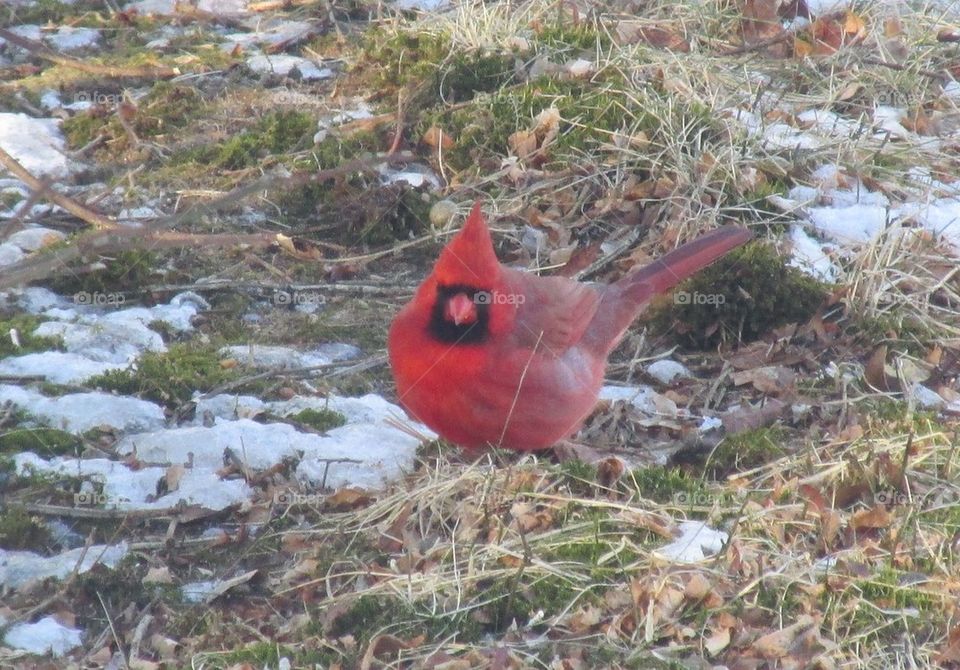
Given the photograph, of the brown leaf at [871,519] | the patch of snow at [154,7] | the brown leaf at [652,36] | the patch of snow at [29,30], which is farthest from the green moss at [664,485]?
the patch of snow at [154,7]

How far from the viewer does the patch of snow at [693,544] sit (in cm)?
312

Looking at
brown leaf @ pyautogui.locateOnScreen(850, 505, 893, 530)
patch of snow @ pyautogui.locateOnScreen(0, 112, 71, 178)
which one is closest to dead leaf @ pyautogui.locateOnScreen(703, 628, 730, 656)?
brown leaf @ pyautogui.locateOnScreen(850, 505, 893, 530)

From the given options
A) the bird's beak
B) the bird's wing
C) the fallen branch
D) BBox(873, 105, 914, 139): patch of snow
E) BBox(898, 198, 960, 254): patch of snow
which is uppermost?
the fallen branch

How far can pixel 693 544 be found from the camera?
3.20 m

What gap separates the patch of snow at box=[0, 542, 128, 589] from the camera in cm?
326

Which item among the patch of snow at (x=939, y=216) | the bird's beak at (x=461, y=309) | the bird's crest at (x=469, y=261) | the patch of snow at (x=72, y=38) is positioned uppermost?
the bird's crest at (x=469, y=261)

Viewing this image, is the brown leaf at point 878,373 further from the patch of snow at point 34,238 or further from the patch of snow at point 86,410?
the patch of snow at point 34,238

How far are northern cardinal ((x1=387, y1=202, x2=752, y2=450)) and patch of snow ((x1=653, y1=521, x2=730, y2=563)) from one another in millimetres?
592

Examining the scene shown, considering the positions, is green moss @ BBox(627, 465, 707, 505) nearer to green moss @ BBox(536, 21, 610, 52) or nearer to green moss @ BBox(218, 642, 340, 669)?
green moss @ BBox(218, 642, 340, 669)

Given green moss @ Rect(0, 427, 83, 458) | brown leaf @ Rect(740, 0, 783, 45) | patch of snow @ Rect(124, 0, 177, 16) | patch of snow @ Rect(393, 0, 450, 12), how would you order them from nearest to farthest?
green moss @ Rect(0, 427, 83, 458) → brown leaf @ Rect(740, 0, 783, 45) → patch of snow @ Rect(393, 0, 450, 12) → patch of snow @ Rect(124, 0, 177, 16)

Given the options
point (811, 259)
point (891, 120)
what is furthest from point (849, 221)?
point (891, 120)

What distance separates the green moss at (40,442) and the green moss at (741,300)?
2.16 metres

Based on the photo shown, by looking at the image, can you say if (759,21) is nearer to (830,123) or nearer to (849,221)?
(830,123)

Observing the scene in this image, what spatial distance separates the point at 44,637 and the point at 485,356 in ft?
4.33
